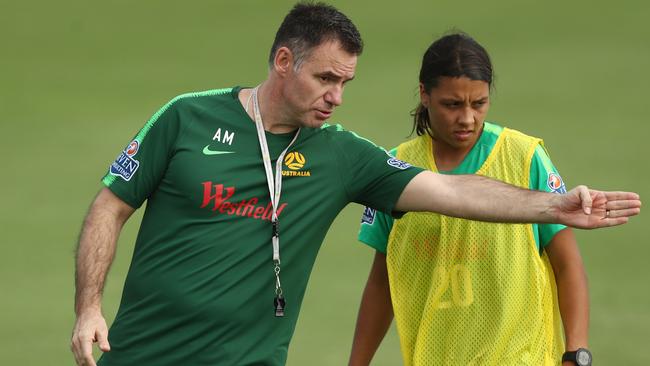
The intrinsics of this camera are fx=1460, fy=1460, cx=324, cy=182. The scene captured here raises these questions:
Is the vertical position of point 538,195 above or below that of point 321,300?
above

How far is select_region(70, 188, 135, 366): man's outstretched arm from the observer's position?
4617mm

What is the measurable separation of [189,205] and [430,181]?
2.69ft

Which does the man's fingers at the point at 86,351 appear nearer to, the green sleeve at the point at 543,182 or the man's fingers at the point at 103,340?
the man's fingers at the point at 103,340

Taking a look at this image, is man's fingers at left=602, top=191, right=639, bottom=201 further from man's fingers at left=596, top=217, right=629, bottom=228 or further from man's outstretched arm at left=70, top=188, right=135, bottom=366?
man's outstretched arm at left=70, top=188, right=135, bottom=366

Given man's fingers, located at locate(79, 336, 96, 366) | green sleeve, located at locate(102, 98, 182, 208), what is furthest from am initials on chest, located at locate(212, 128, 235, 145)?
man's fingers, located at locate(79, 336, 96, 366)

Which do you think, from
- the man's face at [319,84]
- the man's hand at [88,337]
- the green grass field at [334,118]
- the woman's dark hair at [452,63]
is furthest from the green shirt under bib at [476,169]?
the green grass field at [334,118]

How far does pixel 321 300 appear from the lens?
8.69 meters

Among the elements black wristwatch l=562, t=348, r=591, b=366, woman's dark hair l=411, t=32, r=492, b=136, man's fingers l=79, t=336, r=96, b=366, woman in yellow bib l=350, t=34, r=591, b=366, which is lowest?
man's fingers l=79, t=336, r=96, b=366

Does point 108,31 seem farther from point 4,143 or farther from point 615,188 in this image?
point 615,188

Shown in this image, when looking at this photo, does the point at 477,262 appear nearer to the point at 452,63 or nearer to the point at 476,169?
the point at 476,169

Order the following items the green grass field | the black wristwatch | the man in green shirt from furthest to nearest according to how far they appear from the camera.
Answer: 1. the green grass field
2. the black wristwatch
3. the man in green shirt

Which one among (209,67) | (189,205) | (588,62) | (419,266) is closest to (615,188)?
(588,62)

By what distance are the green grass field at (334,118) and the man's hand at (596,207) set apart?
3250 millimetres

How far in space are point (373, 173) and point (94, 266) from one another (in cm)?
100
